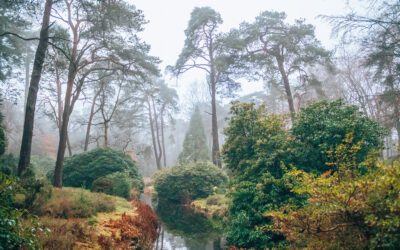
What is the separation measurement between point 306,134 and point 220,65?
36.7 feet

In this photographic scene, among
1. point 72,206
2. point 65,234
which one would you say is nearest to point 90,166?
point 72,206

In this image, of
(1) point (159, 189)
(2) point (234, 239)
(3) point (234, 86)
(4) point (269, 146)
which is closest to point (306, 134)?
(4) point (269, 146)

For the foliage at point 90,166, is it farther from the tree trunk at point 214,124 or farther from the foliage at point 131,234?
the tree trunk at point 214,124

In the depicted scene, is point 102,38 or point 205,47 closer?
point 102,38

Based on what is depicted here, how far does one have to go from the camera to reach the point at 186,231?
14148 millimetres

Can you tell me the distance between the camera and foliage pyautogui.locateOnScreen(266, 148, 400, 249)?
4.46 meters

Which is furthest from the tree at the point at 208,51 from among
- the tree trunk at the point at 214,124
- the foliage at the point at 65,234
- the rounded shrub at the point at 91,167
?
the foliage at the point at 65,234

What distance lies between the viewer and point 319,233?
5684 mm

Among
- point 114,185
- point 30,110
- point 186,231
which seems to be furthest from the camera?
point 114,185

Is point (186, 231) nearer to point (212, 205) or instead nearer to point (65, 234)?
point (212, 205)

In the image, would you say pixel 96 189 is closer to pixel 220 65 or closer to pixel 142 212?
pixel 142 212

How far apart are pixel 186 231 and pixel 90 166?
777cm

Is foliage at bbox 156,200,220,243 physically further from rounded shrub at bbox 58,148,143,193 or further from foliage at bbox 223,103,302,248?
rounded shrub at bbox 58,148,143,193

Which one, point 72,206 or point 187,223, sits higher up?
point 72,206
